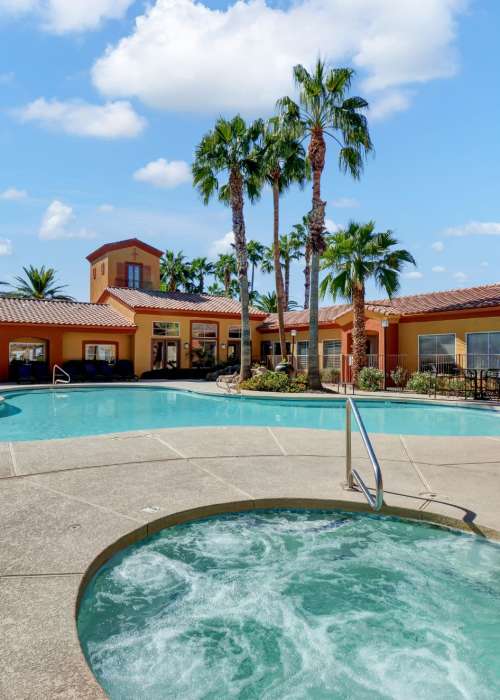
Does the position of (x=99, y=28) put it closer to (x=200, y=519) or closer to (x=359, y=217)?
(x=200, y=519)

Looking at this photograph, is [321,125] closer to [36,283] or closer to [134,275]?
[134,275]

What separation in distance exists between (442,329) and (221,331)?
13.7 m

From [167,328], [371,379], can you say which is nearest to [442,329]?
[371,379]

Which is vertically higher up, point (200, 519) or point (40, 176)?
point (40, 176)

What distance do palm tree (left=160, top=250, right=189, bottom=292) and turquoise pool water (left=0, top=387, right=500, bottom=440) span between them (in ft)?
97.8

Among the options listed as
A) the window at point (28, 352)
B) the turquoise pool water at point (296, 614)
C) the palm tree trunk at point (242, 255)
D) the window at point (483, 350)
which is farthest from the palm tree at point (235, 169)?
the turquoise pool water at point (296, 614)

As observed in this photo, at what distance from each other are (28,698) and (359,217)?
892 inches

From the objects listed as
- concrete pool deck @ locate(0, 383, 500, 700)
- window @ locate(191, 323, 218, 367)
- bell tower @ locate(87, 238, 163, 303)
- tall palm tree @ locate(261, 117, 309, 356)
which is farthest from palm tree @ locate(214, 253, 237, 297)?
concrete pool deck @ locate(0, 383, 500, 700)

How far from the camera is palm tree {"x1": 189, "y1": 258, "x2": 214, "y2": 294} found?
50562 mm

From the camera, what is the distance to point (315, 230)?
20.8 meters

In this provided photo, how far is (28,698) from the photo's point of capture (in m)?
2.15

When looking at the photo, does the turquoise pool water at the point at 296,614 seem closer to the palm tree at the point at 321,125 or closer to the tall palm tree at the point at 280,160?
the palm tree at the point at 321,125

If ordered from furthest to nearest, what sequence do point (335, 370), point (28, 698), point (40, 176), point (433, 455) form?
point (335, 370), point (40, 176), point (433, 455), point (28, 698)

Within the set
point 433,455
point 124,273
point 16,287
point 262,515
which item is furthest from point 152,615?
point 16,287
